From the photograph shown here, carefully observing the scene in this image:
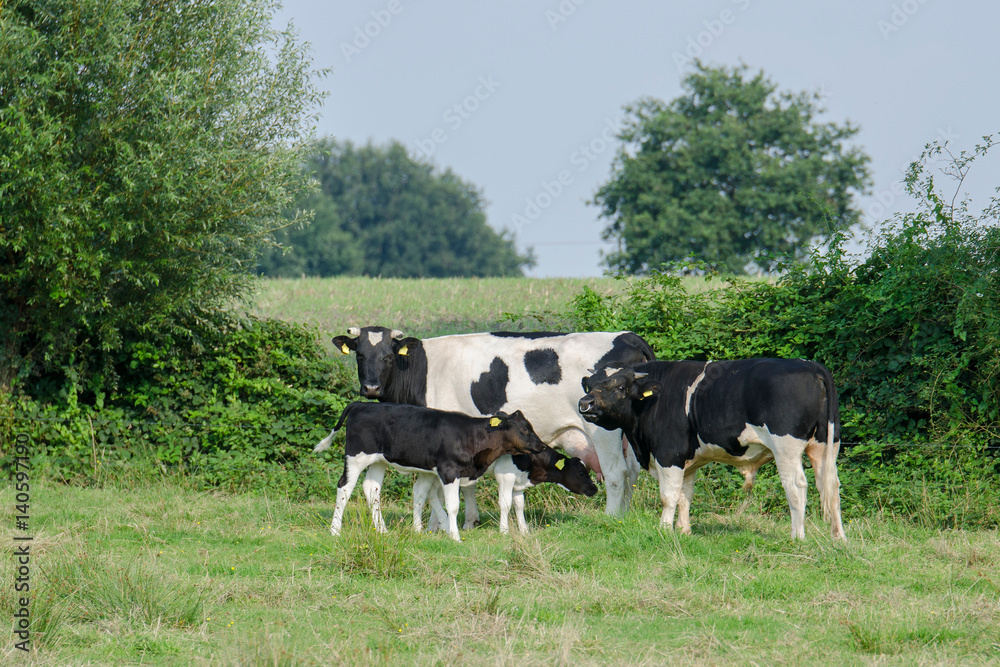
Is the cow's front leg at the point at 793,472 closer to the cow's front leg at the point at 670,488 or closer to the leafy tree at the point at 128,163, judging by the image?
the cow's front leg at the point at 670,488

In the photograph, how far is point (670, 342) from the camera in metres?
12.0

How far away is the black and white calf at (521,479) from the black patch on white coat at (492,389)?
826mm

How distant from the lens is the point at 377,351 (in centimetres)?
1086

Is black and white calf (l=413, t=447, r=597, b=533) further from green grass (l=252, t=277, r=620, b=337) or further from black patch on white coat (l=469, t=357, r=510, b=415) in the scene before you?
green grass (l=252, t=277, r=620, b=337)

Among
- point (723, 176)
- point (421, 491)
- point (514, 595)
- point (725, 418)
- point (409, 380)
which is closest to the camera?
point (514, 595)

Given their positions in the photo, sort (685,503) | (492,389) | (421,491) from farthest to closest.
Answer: (492,389) → (421,491) → (685,503)

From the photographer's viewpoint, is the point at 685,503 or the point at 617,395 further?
the point at 617,395

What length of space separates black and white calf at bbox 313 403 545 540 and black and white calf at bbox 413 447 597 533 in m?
0.16

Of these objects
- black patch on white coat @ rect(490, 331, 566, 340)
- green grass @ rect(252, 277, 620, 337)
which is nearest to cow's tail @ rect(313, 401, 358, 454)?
black patch on white coat @ rect(490, 331, 566, 340)

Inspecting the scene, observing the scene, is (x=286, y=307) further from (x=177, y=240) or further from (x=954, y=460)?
(x=954, y=460)

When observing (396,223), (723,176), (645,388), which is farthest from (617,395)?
(396,223)

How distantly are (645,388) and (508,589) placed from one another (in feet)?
9.37

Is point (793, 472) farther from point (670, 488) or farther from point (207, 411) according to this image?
point (207, 411)

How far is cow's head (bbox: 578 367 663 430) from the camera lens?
9.43 metres
